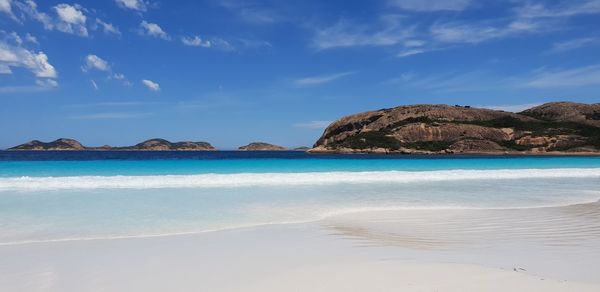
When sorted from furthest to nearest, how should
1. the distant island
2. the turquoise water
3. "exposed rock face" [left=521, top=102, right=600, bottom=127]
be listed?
1. "exposed rock face" [left=521, top=102, right=600, bottom=127]
2. the distant island
3. the turquoise water

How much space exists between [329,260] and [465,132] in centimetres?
11826

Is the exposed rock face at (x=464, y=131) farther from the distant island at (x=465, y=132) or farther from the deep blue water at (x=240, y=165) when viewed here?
the deep blue water at (x=240, y=165)

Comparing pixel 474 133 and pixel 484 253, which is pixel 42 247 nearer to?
pixel 484 253

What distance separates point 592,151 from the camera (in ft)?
327

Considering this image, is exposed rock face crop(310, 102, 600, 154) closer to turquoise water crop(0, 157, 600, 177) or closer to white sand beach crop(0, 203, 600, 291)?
turquoise water crop(0, 157, 600, 177)

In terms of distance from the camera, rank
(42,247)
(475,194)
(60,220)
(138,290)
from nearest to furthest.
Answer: (138,290) → (42,247) → (60,220) → (475,194)

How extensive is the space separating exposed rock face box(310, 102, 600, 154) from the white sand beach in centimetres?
10321

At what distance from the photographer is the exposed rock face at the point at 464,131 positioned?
353ft

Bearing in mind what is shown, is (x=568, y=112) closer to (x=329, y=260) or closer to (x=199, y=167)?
(x=199, y=167)

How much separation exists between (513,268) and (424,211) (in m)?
6.26

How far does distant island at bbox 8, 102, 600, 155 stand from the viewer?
4218 inches

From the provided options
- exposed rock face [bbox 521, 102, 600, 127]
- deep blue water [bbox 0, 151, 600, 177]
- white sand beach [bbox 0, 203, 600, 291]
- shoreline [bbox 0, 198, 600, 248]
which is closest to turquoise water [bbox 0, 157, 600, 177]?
deep blue water [bbox 0, 151, 600, 177]

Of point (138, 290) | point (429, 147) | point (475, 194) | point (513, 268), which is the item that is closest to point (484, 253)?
point (513, 268)

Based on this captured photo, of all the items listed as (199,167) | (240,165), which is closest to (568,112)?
(240,165)
